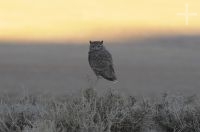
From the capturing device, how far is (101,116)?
9469mm

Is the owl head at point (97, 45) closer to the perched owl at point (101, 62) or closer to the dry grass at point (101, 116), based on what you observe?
the perched owl at point (101, 62)

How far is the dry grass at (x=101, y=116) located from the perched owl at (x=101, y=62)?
0.40m

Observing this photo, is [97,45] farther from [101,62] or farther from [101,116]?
[101,116]

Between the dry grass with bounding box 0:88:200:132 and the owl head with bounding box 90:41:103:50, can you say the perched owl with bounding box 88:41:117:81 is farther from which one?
the dry grass with bounding box 0:88:200:132

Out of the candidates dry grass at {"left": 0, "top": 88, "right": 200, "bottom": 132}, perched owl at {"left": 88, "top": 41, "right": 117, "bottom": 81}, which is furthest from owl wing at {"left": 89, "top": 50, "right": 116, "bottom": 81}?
dry grass at {"left": 0, "top": 88, "right": 200, "bottom": 132}

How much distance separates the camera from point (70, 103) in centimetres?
967

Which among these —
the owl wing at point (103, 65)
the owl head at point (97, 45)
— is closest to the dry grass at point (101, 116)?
the owl wing at point (103, 65)

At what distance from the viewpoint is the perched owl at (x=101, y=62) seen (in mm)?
10305

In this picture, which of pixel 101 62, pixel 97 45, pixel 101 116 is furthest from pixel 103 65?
pixel 101 116

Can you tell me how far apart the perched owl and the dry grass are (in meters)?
0.40

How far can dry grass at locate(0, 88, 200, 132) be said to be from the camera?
356 inches

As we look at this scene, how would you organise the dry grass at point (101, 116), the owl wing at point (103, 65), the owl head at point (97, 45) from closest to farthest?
the dry grass at point (101, 116), the owl wing at point (103, 65), the owl head at point (97, 45)

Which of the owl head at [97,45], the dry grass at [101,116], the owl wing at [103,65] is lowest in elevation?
the dry grass at [101,116]

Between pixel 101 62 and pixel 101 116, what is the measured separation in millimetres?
1094
